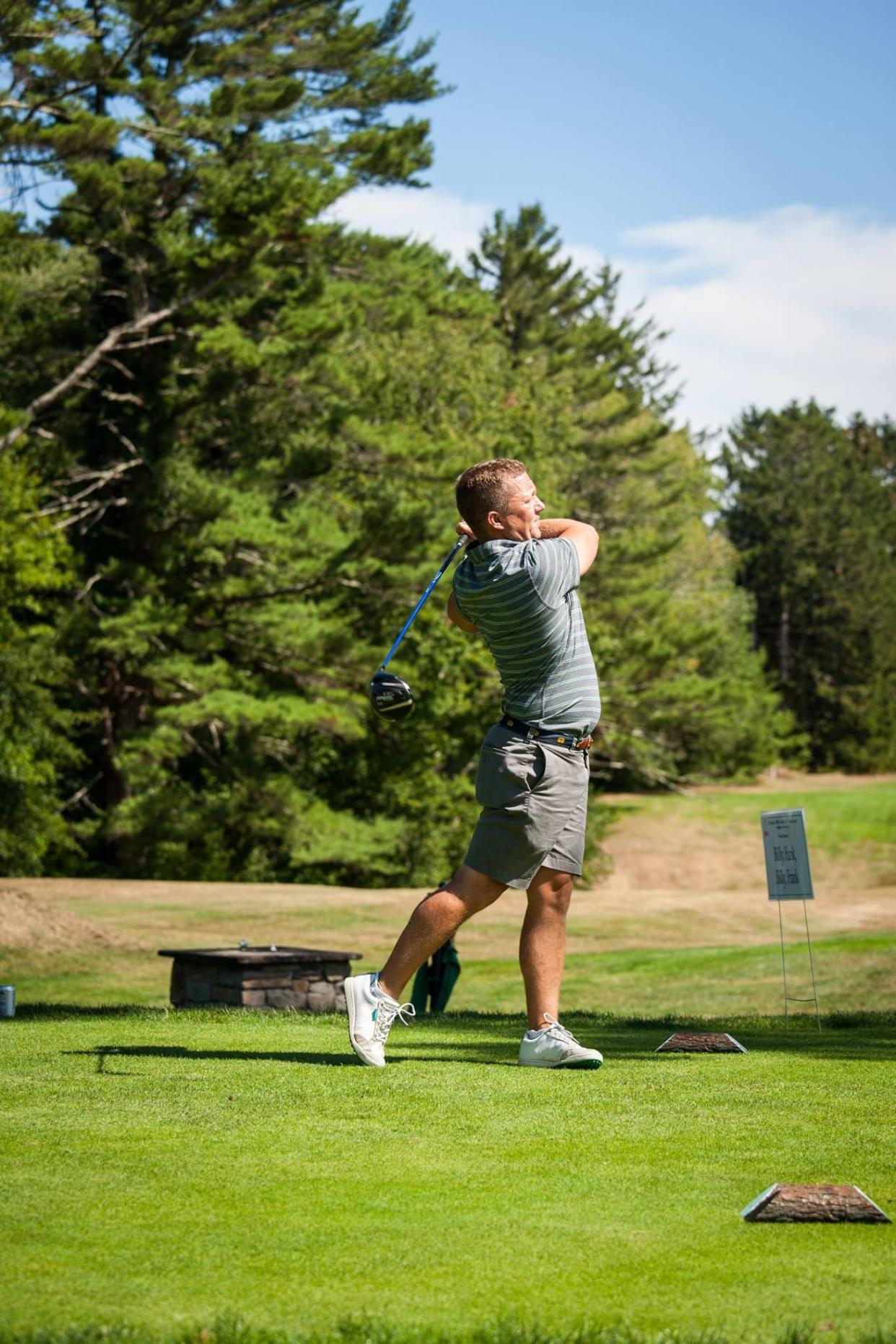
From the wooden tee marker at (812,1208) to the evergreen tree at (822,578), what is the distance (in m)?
57.2

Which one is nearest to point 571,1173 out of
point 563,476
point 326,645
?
point 326,645

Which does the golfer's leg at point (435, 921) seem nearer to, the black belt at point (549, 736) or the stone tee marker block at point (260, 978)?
the black belt at point (549, 736)

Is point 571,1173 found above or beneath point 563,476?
beneath

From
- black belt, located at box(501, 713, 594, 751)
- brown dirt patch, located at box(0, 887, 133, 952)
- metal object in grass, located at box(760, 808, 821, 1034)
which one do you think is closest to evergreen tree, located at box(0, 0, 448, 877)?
brown dirt patch, located at box(0, 887, 133, 952)

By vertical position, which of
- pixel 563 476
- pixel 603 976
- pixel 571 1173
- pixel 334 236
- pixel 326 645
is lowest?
pixel 603 976

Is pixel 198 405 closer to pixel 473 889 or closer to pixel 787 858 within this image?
pixel 787 858

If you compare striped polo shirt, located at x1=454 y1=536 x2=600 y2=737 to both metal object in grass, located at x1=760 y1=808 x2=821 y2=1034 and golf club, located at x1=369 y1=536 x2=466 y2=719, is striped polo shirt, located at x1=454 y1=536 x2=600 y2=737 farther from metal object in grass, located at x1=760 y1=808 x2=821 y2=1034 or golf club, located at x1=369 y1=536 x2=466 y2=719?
metal object in grass, located at x1=760 y1=808 x2=821 y2=1034

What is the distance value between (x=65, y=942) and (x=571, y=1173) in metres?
14.3

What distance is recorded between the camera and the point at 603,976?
18.6 metres

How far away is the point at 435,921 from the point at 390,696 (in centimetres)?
93

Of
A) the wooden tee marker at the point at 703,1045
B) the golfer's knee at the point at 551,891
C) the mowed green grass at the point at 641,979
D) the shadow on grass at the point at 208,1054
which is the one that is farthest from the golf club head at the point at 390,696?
the mowed green grass at the point at 641,979

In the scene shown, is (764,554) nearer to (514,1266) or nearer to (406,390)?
(406,390)

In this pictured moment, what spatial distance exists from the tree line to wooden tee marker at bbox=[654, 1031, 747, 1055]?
21.3 meters

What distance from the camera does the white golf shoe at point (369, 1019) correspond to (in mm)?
5461
